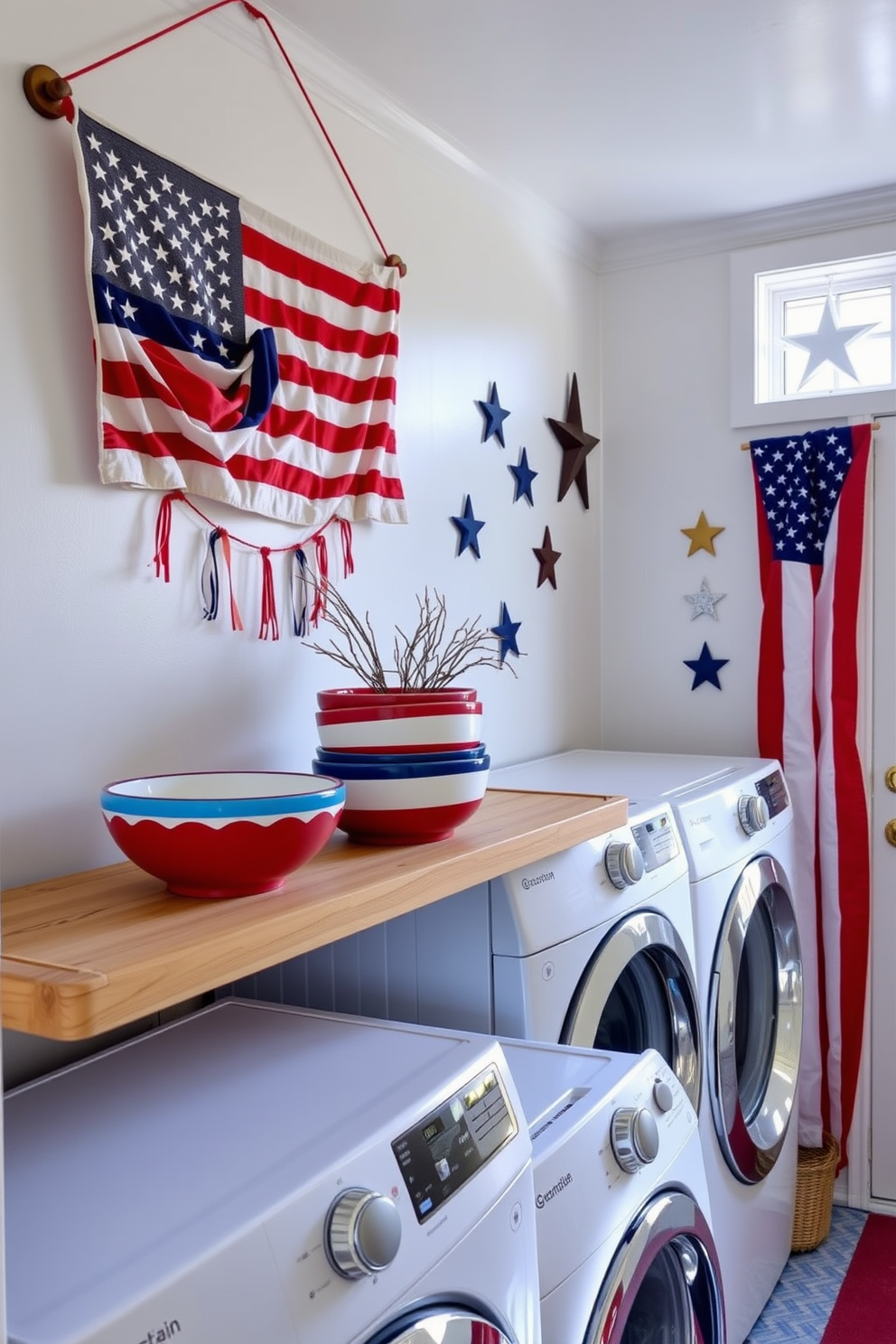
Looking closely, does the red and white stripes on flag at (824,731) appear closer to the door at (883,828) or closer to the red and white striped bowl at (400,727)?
the door at (883,828)

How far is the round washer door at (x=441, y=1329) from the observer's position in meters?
0.95

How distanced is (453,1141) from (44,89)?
133 centimetres

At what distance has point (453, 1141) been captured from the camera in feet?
3.57

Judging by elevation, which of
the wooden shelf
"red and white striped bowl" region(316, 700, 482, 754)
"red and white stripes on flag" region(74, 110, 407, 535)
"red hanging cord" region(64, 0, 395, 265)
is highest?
"red hanging cord" region(64, 0, 395, 265)

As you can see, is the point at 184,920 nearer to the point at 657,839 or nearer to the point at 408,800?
the point at 408,800

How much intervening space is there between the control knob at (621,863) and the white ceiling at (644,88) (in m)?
1.37

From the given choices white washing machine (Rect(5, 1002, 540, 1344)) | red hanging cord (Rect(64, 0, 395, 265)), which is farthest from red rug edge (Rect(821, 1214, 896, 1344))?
red hanging cord (Rect(64, 0, 395, 265))

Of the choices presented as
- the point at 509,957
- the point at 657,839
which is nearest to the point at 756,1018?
the point at 657,839

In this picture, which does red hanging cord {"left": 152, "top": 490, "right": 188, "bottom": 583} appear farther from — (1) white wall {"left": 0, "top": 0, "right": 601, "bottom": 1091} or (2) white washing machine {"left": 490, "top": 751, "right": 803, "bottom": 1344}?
(2) white washing machine {"left": 490, "top": 751, "right": 803, "bottom": 1344}

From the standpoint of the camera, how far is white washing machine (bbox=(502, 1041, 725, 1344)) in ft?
4.01

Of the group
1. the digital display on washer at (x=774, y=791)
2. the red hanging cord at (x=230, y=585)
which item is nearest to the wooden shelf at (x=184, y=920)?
the red hanging cord at (x=230, y=585)

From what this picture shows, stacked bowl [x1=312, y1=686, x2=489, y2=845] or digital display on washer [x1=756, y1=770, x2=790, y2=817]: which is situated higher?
stacked bowl [x1=312, y1=686, x2=489, y2=845]

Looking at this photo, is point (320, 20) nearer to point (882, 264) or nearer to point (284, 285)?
point (284, 285)

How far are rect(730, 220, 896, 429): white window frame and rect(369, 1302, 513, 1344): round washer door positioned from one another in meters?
2.30
